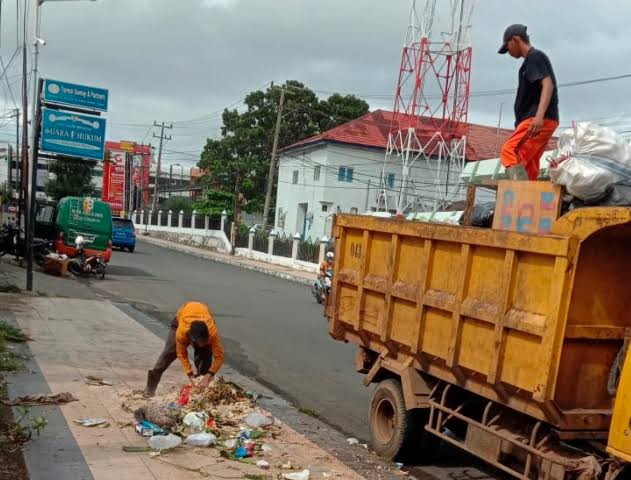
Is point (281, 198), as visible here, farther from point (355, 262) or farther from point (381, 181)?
point (355, 262)

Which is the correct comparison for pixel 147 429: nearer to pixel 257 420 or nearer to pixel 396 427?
pixel 257 420

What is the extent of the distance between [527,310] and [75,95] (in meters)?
14.6

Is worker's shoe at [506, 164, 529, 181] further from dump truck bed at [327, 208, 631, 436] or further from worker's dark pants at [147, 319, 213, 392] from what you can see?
worker's dark pants at [147, 319, 213, 392]

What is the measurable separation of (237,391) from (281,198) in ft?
139

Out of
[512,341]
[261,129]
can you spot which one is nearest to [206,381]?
[512,341]

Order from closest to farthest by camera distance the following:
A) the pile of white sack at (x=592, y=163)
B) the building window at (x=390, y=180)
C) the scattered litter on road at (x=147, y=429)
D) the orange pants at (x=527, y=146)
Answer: the pile of white sack at (x=592, y=163) < the orange pants at (x=527, y=146) < the scattered litter on road at (x=147, y=429) < the building window at (x=390, y=180)

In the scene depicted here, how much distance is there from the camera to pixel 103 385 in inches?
278

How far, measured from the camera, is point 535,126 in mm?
5230

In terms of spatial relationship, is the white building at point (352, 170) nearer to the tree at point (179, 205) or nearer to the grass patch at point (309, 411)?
the tree at point (179, 205)

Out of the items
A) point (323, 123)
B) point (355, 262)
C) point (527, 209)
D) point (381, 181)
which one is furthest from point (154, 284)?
point (323, 123)

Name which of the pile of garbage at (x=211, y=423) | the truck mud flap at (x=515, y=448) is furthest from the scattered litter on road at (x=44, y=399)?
the truck mud flap at (x=515, y=448)

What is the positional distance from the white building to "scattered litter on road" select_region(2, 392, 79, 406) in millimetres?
33397

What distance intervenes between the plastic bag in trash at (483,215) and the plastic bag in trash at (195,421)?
9.33ft

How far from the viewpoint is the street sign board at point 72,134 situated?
16.6 meters
